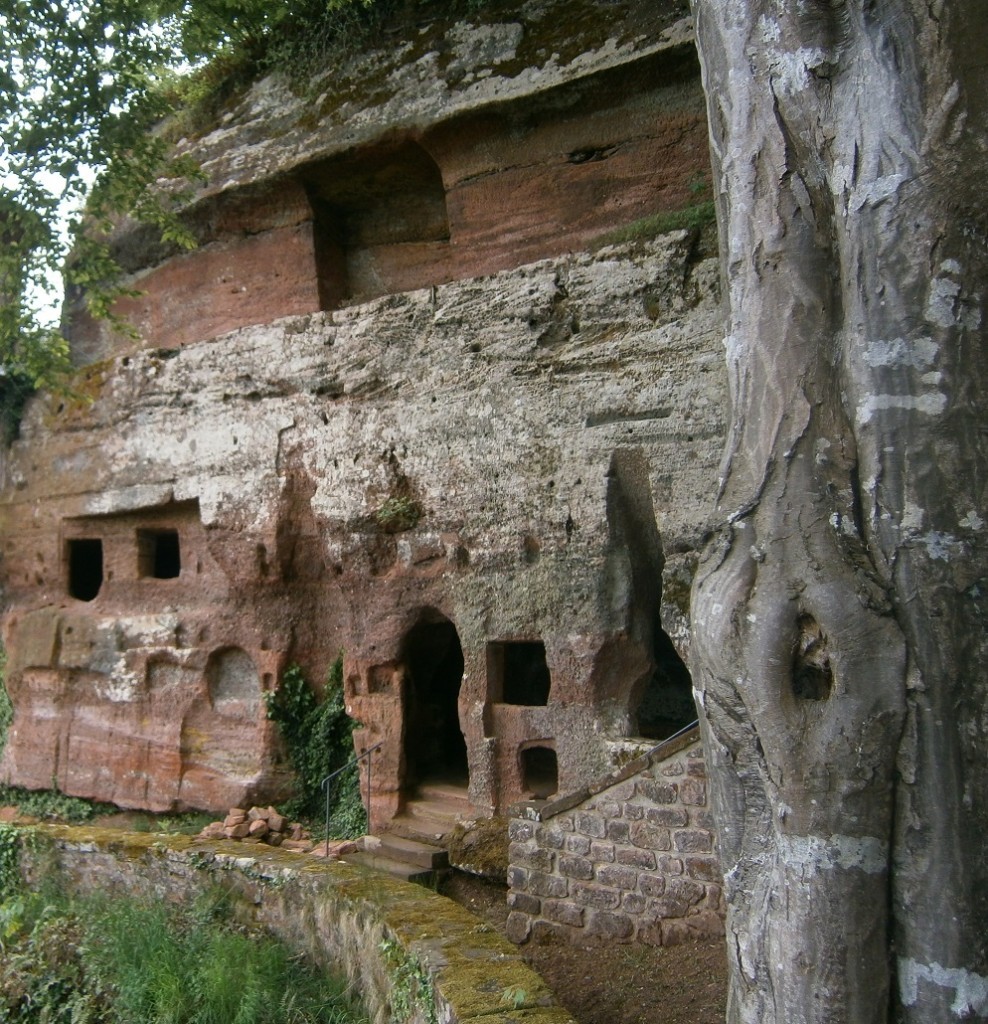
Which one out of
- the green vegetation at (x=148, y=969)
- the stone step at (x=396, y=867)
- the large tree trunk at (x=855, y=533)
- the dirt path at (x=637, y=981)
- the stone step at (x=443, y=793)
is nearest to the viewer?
the large tree trunk at (x=855, y=533)

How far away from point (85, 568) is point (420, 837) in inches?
243

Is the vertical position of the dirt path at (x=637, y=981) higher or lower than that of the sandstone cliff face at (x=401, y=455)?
lower

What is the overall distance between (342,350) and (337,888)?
189 inches

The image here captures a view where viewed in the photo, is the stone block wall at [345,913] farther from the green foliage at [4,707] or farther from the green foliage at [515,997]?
the green foliage at [4,707]

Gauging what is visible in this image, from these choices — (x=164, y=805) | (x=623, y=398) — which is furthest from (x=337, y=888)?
(x=164, y=805)

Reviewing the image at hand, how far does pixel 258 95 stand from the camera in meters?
10.9

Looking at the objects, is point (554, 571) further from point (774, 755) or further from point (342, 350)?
point (774, 755)

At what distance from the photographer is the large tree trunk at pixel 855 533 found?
138 inches

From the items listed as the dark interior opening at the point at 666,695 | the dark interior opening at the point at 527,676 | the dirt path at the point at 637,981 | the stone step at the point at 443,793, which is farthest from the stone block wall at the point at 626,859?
the dark interior opening at the point at 527,676

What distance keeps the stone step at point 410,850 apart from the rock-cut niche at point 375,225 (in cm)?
522

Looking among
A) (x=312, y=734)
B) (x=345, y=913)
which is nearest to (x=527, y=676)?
(x=312, y=734)

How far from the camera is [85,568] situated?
12.4 metres

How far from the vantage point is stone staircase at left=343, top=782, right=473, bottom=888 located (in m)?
Answer: 7.78

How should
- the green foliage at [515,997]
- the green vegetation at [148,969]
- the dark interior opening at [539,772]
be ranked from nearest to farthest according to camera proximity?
the green foliage at [515,997] < the green vegetation at [148,969] < the dark interior opening at [539,772]
